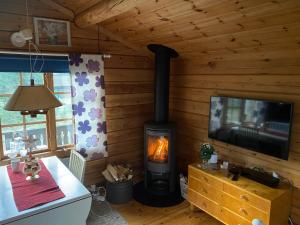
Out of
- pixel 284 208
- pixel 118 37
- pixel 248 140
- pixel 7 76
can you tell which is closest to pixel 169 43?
pixel 118 37

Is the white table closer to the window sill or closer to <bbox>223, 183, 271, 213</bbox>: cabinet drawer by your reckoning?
the window sill

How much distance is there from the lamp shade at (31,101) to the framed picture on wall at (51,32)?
4.19 feet

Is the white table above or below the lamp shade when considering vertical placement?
below

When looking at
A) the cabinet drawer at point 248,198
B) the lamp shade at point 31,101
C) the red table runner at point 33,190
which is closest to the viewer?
the lamp shade at point 31,101

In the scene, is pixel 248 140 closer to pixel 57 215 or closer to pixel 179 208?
pixel 179 208

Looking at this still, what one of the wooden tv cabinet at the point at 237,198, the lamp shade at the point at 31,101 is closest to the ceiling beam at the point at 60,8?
the lamp shade at the point at 31,101

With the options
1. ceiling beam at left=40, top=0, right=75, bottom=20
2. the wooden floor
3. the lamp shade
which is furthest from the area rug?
ceiling beam at left=40, top=0, right=75, bottom=20

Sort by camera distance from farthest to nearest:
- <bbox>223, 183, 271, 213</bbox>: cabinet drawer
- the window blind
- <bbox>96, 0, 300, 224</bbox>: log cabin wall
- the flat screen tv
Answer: the window blind, the flat screen tv, <bbox>223, 183, 271, 213</bbox>: cabinet drawer, <bbox>96, 0, 300, 224</bbox>: log cabin wall

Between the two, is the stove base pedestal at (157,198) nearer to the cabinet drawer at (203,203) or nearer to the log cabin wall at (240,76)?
the cabinet drawer at (203,203)

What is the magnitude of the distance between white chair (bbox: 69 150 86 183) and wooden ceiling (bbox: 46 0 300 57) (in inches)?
59.3

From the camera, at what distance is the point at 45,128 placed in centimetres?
311

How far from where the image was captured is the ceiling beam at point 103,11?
6.74 feet

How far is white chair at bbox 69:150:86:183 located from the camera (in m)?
2.45

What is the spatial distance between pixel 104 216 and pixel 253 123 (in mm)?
2032
